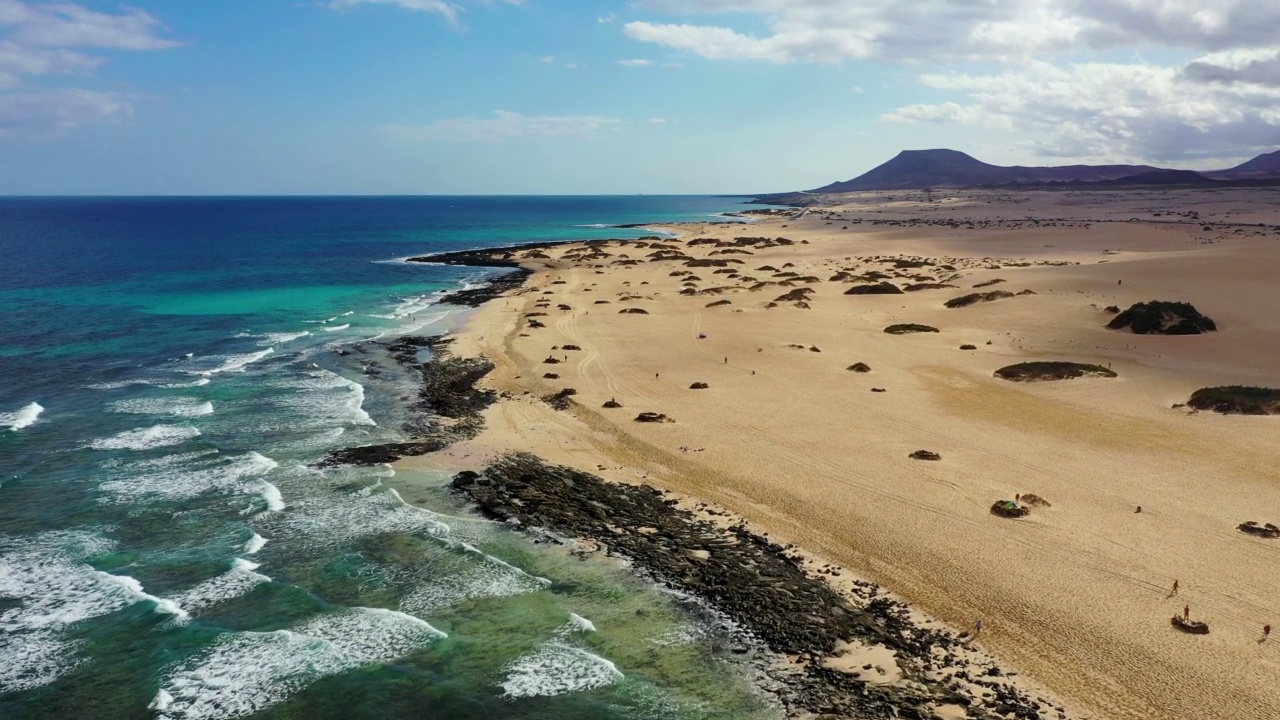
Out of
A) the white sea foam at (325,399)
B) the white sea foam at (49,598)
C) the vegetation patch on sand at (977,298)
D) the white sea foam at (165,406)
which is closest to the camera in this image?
the white sea foam at (49,598)

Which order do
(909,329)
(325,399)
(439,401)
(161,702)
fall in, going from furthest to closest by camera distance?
(909,329)
(325,399)
(439,401)
(161,702)

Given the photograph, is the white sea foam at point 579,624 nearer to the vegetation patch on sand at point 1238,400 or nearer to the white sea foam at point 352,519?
the white sea foam at point 352,519

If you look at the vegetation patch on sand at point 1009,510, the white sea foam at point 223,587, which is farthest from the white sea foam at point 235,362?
the vegetation patch on sand at point 1009,510

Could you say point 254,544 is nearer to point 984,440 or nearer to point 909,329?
point 984,440

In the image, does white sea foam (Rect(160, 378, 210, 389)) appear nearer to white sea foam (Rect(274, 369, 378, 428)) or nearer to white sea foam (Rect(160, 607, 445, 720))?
white sea foam (Rect(274, 369, 378, 428))

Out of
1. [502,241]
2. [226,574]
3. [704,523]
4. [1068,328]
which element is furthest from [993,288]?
[502,241]

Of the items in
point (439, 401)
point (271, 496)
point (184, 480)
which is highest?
point (439, 401)

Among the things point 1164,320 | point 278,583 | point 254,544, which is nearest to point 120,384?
point 254,544
